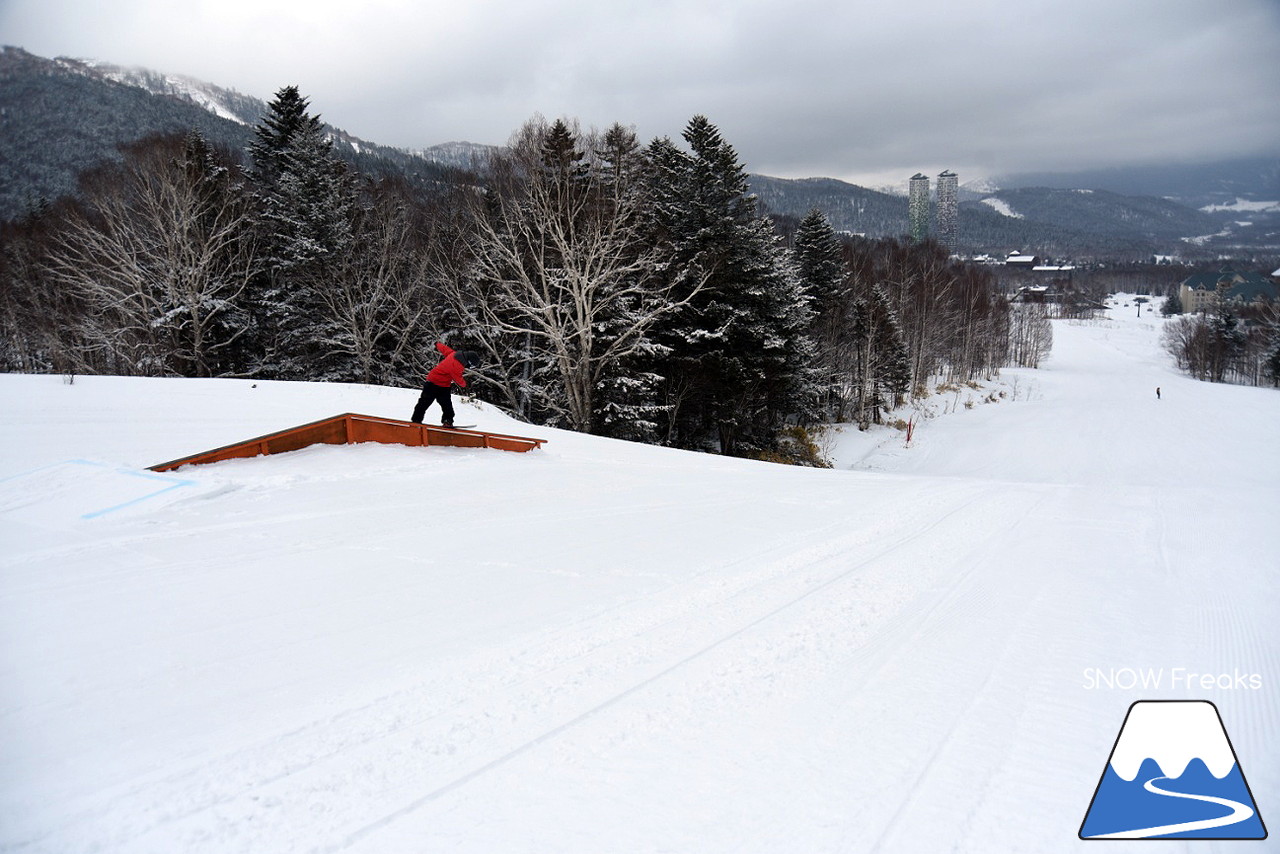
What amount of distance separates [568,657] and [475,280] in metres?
20.4

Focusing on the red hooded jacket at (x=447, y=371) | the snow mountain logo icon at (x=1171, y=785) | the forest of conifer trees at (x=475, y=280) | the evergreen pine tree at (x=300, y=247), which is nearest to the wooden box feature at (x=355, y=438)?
the red hooded jacket at (x=447, y=371)

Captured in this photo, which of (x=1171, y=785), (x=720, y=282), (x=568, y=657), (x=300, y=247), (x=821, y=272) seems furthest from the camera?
(x=821, y=272)

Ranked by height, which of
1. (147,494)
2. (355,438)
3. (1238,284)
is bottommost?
(147,494)

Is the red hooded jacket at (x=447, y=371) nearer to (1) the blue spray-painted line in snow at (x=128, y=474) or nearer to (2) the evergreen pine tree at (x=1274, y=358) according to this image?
(1) the blue spray-painted line in snow at (x=128, y=474)

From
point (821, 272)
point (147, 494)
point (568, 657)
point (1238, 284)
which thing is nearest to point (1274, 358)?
point (821, 272)

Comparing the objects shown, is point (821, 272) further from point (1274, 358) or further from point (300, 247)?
point (1274, 358)

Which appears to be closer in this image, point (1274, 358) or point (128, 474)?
point (128, 474)

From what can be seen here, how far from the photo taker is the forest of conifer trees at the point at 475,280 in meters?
19.4

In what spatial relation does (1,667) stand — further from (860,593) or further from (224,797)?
(860,593)

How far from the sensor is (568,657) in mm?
3658

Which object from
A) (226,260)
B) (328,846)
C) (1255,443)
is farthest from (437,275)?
(1255,443)

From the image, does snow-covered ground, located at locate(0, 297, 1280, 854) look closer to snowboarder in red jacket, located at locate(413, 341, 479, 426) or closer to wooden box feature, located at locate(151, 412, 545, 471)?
wooden box feature, located at locate(151, 412, 545, 471)

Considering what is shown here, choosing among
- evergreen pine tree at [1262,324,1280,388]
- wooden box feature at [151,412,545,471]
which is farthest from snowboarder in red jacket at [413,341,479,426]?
evergreen pine tree at [1262,324,1280,388]

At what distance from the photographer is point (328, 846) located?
2.26 m
